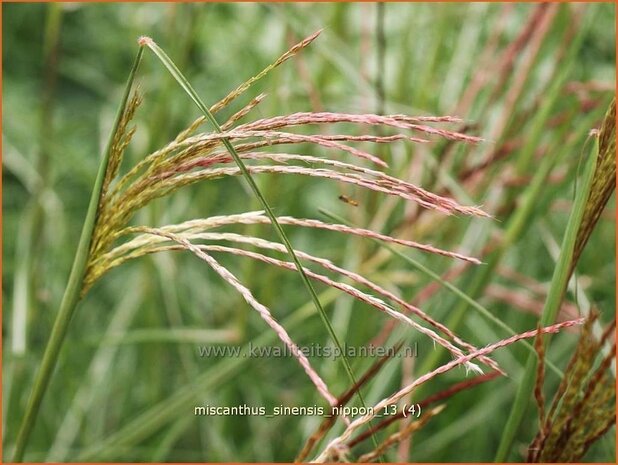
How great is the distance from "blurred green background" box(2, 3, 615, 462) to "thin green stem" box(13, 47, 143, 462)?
1.05 feet

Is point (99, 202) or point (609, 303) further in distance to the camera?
point (609, 303)

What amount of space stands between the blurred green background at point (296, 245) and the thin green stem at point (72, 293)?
0.32 metres

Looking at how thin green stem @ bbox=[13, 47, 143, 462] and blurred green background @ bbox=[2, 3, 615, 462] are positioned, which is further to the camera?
blurred green background @ bbox=[2, 3, 615, 462]

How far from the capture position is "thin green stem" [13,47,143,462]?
0.44m

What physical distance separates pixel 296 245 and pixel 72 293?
2.93 feet

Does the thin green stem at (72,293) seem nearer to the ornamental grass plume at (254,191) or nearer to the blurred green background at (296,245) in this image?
the ornamental grass plume at (254,191)

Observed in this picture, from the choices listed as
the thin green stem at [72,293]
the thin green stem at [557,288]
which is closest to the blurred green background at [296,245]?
the thin green stem at [557,288]

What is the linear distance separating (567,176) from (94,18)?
44.4 inches

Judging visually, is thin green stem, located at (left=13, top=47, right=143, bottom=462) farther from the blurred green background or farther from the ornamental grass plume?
the blurred green background

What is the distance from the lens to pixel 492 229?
0.92 m

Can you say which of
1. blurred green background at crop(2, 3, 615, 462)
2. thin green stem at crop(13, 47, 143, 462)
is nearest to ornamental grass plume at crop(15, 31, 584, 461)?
thin green stem at crop(13, 47, 143, 462)

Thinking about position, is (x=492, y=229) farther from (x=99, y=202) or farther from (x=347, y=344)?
(x=99, y=202)

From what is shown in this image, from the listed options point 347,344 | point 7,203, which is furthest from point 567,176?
point 7,203

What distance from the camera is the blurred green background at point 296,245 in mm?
931
